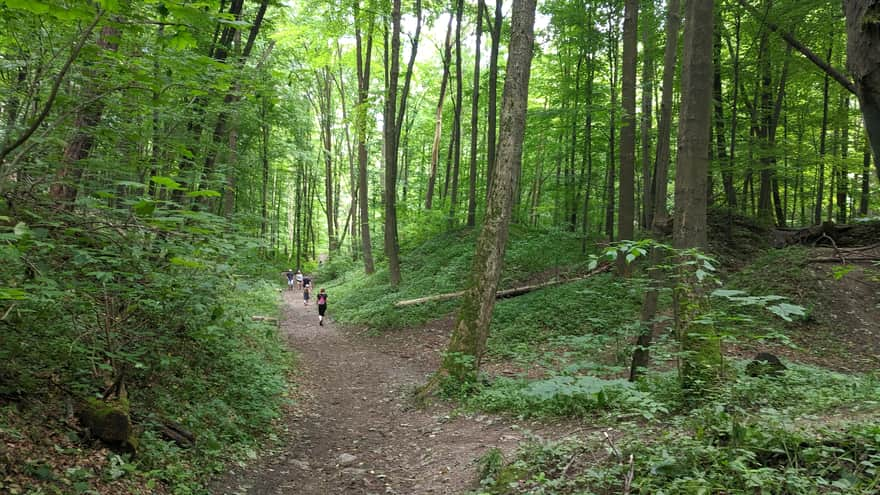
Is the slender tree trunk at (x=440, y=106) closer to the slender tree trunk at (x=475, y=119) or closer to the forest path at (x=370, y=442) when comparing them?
the slender tree trunk at (x=475, y=119)

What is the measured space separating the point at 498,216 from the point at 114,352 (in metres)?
5.32

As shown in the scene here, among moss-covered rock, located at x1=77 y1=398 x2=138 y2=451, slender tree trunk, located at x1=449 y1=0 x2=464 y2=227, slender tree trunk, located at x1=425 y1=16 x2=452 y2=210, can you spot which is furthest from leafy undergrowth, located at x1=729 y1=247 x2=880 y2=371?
slender tree trunk, located at x1=425 y1=16 x2=452 y2=210

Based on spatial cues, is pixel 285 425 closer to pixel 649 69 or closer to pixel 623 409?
pixel 623 409

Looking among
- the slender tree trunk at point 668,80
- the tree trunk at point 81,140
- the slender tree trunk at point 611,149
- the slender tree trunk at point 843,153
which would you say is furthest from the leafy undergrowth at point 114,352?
the slender tree trunk at point 843,153

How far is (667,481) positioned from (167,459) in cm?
460

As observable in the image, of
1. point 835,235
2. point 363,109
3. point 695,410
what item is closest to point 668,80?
point 835,235

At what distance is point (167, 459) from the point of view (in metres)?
4.46

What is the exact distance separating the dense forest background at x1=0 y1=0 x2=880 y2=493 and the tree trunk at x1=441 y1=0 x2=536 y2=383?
20 centimetres

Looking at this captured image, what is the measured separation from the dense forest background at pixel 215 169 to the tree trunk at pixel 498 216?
0.64ft

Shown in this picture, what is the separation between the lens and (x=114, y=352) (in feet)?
14.3

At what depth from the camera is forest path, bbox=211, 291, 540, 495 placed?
16.0 feet

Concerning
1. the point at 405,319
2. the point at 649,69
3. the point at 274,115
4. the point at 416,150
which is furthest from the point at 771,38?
the point at 416,150

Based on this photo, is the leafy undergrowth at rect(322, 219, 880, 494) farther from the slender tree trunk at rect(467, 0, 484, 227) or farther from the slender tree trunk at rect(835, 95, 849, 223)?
the slender tree trunk at rect(467, 0, 484, 227)

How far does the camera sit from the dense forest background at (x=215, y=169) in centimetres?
337
